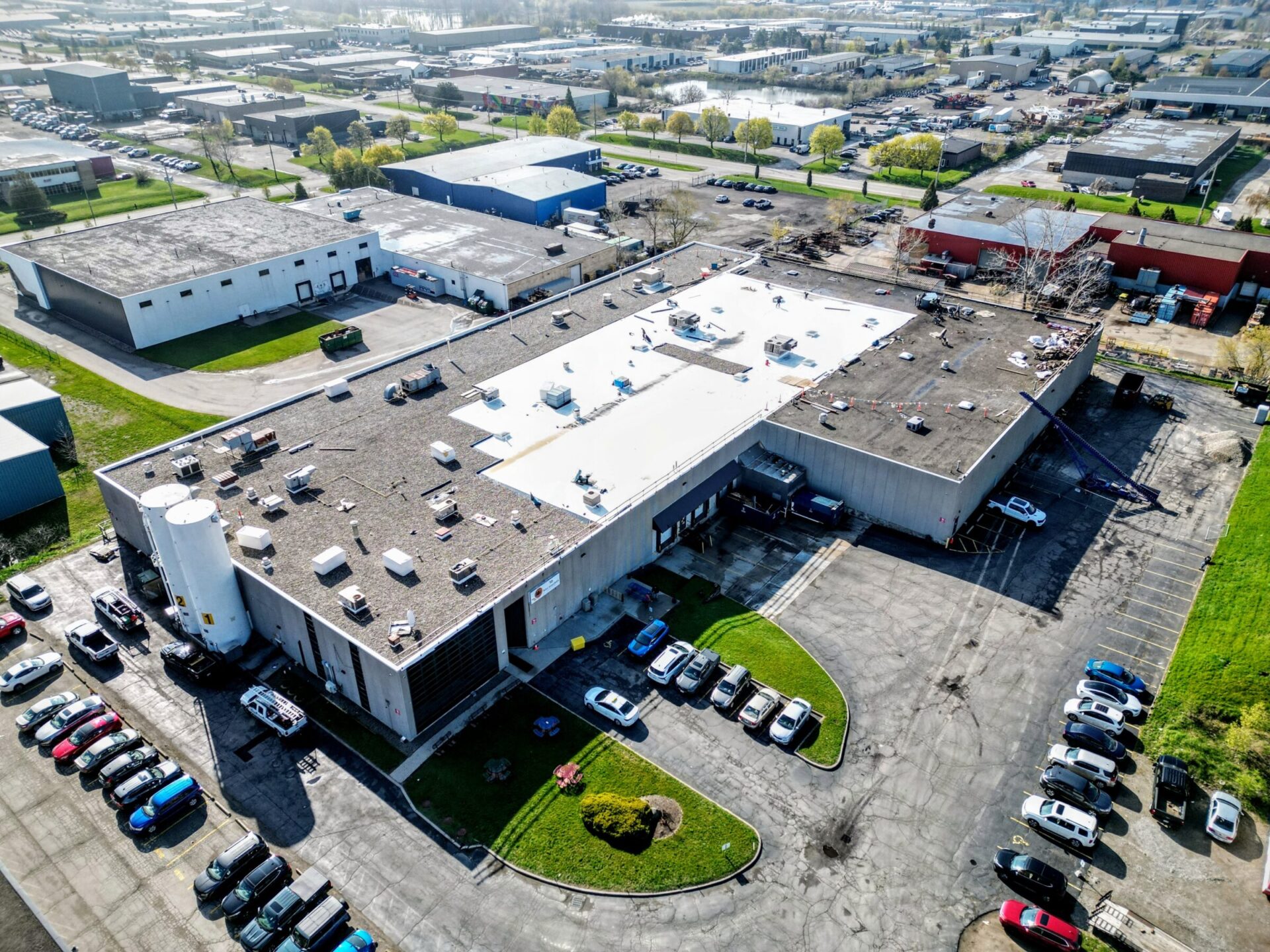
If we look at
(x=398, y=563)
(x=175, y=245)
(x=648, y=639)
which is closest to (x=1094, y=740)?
(x=648, y=639)

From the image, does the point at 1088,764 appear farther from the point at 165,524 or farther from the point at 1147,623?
the point at 165,524

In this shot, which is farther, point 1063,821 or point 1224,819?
point 1224,819

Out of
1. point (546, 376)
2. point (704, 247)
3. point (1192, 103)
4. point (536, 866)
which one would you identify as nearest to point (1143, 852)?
point (536, 866)

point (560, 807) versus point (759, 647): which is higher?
point (759, 647)

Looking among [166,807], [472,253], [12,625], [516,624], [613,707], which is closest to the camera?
[166,807]

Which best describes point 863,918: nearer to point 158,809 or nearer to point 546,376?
point 158,809

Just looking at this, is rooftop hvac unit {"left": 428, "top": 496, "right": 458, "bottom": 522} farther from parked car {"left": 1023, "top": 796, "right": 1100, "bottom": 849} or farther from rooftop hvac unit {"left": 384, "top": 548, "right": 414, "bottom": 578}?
parked car {"left": 1023, "top": 796, "right": 1100, "bottom": 849}
